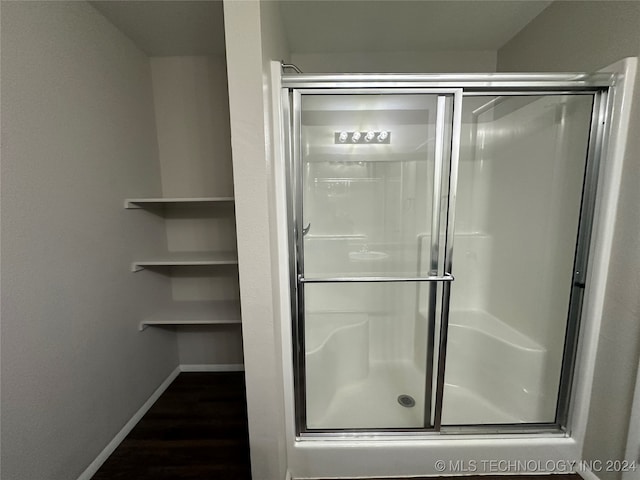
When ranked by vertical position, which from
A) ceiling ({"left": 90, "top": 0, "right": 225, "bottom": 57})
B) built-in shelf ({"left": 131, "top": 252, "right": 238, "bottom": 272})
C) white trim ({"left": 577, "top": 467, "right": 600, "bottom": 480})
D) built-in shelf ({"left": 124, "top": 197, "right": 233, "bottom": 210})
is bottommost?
white trim ({"left": 577, "top": 467, "right": 600, "bottom": 480})

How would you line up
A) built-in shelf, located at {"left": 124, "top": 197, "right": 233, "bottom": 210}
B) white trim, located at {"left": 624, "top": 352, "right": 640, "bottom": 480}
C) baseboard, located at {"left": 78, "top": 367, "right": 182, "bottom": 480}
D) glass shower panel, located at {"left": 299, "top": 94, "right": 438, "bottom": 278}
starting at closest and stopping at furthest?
white trim, located at {"left": 624, "top": 352, "right": 640, "bottom": 480} < baseboard, located at {"left": 78, "top": 367, "right": 182, "bottom": 480} < built-in shelf, located at {"left": 124, "top": 197, "right": 233, "bottom": 210} < glass shower panel, located at {"left": 299, "top": 94, "right": 438, "bottom": 278}

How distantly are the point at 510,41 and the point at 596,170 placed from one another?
1.17 meters

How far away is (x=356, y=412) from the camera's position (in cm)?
156

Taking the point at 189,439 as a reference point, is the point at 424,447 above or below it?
above

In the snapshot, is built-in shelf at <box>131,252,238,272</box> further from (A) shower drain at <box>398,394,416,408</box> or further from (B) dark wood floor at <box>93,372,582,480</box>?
(A) shower drain at <box>398,394,416,408</box>

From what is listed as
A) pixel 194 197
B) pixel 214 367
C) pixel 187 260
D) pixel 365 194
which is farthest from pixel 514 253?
pixel 214 367

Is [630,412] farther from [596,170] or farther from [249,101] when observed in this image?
[249,101]

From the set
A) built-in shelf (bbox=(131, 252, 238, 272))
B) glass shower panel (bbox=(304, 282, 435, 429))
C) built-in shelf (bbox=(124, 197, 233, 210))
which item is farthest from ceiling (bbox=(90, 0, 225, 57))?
glass shower panel (bbox=(304, 282, 435, 429))

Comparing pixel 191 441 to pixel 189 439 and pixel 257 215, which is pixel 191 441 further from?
pixel 257 215

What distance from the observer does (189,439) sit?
1.56 meters

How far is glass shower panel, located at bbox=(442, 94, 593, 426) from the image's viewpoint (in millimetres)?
1422

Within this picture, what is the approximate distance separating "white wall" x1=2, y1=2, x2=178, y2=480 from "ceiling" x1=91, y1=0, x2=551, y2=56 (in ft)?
0.74

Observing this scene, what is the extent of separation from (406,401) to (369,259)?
3.10ft

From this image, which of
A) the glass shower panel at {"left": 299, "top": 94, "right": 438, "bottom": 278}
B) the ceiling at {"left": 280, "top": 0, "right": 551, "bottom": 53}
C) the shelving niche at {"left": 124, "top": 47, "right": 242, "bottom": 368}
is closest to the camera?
the ceiling at {"left": 280, "top": 0, "right": 551, "bottom": 53}
